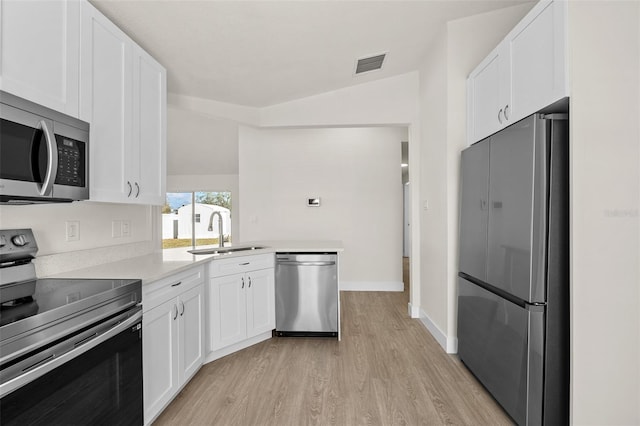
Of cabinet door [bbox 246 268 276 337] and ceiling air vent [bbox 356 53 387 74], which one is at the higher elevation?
ceiling air vent [bbox 356 53 387 74]

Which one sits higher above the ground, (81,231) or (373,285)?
(81,231)

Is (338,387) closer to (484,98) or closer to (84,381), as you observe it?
(84,381)

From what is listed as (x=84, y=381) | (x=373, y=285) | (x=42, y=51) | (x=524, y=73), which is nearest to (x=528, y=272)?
(x=524, y=73)

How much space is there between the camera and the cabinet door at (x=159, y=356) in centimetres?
185

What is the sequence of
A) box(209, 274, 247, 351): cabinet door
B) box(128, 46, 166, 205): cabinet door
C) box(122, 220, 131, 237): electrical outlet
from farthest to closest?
1. box(209, 274, 247, 351): cabinet door
2. box(122, 220, 131, 237): electrical outlet
3. box(128, 46, 166, 205): cabinet door

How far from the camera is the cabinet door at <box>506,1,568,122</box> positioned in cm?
174

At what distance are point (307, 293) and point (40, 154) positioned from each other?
2406mm

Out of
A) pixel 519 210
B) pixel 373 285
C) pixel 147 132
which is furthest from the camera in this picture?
pixel 373 285

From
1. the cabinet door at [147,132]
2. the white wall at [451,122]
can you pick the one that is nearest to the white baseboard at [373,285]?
the white wall at [451,122]

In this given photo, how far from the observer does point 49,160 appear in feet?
4.87

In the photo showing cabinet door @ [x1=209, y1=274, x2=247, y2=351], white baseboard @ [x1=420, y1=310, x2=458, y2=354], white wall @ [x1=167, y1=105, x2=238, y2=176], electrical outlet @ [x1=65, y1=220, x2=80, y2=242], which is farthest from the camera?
white wall @ [x1=167, y1=105, x2=238, y2=176]

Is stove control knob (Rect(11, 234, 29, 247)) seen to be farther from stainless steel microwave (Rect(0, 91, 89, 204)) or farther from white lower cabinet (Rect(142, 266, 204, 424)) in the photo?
white lower cabinet (Rect(142, 266, 204, 424))

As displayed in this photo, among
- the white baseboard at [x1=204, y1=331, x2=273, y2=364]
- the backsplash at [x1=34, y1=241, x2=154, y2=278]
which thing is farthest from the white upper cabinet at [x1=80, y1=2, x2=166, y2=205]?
the white baseboard at [x1=204, y1=331, x2=273, y2=364]

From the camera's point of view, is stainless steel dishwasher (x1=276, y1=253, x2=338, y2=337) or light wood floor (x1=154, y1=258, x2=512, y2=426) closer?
light wood floor (x1=154, y1=258, x2=512, y2=426)
